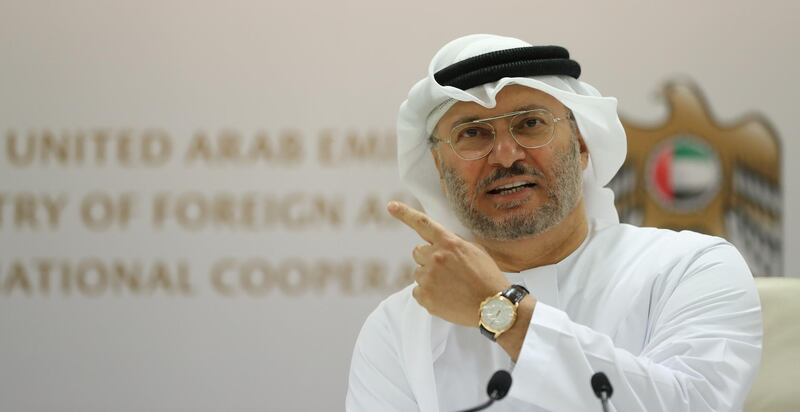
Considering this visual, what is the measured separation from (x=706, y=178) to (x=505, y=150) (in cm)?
209

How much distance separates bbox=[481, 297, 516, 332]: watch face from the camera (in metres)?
1.49

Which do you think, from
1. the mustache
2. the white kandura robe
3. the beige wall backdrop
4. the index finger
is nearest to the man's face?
the mustache

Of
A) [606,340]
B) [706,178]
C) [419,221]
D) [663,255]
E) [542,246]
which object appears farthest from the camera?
[706,178]

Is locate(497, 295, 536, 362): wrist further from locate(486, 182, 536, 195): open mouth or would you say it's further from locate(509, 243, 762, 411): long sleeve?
locate(486, 182, 536, 195): open mouth

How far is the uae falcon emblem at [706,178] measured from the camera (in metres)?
3.65

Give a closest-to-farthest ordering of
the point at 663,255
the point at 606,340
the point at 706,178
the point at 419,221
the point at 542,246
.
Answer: the point at 606,340 → the point at 419,221 → the point at 663,255 → the point at 542,246 → the point at 706,178

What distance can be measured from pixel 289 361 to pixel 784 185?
2.13 meters

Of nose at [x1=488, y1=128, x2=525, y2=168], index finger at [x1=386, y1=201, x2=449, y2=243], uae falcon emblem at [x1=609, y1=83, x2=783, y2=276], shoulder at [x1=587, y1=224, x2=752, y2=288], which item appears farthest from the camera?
uae falcon emblem at [x1=609, y1=83, x2=783, y2=276]

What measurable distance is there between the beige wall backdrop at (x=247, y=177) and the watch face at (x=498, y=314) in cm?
217

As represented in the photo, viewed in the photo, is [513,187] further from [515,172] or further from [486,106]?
[486,106]

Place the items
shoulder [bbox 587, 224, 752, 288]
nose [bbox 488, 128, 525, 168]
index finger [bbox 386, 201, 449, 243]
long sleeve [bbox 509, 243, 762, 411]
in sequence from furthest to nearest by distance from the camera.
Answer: nose [bbox 488, 128, 525, 168] < shoulder [bbox 587, 224, 752, 288] < index finger [bbox 386, 201, 449, 243] < long sleeve [bbox 509, 243, 762, 411]

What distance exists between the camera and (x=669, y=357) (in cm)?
155

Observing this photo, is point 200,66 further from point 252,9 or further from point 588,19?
point 588,19

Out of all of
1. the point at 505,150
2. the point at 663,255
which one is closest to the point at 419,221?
the point at 505,150
